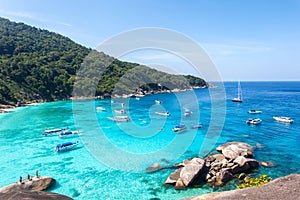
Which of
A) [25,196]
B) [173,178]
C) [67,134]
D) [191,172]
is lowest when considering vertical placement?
[173,178]

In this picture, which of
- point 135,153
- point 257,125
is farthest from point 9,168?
point 257,125

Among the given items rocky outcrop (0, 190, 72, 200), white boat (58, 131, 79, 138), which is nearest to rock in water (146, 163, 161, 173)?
rocky outcrop (0, 190, 72, 200)

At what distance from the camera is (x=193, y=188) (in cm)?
1427

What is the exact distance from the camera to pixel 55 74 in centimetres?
7112

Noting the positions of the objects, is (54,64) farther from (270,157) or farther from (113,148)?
(270,157)

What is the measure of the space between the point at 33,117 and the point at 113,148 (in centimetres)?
2674

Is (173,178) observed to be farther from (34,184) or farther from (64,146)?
(64,146)

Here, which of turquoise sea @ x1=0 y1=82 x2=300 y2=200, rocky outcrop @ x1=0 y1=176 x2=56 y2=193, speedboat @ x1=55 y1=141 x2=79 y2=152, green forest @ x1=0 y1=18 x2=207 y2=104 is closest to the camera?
rocky outcrop @ x1=0 y1=176 x2=56 y2=193

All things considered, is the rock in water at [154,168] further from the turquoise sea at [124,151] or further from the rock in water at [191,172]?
the rock in water at [191,172]

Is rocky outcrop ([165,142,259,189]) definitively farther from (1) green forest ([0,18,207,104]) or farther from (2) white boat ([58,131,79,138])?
(1) green forest ([0,18,207,104])

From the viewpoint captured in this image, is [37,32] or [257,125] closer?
[257,125]

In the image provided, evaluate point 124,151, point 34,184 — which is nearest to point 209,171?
point 124,151

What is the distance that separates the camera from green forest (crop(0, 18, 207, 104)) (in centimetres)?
5956

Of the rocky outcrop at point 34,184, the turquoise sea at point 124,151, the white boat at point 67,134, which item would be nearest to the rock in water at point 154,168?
the turquoise sea at point 124,151
